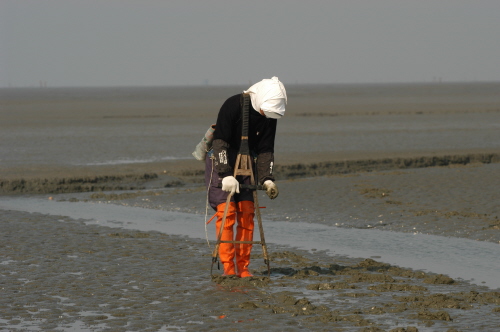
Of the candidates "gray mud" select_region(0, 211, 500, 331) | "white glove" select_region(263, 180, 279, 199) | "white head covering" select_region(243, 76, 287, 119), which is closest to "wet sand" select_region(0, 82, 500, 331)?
"gray mud" select_region(0, 211, 500, 331)

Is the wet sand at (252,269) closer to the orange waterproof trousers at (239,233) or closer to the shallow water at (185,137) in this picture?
the orange waterproof trousers at (239,233)

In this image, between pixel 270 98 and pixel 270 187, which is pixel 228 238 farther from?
pixel 270 98

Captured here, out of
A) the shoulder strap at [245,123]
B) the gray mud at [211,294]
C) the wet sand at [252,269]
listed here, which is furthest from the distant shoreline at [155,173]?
the shoulder strap at [245,123]

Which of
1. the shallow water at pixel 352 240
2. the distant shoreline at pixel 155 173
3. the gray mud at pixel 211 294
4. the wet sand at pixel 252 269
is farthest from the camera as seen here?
the distant shoreline at pixel 155 173

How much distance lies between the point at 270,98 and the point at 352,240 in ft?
11.4

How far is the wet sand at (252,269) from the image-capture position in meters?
6.43

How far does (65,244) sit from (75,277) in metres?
1.98

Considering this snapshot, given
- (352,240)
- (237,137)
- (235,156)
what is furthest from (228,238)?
(352,240)

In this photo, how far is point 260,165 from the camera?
25.8 ft

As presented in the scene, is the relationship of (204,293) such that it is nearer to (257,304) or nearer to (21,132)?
(257,304)

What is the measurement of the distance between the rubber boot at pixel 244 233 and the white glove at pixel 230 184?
35 cm

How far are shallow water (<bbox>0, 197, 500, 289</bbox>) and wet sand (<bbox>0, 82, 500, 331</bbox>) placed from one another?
0.34 meters

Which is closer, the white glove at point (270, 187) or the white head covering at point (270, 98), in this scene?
the white head covering at point (270, 98)

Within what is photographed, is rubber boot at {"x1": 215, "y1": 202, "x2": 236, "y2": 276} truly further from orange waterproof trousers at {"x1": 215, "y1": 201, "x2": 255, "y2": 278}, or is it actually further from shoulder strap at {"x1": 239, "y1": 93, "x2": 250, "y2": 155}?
shoulder strap at {"x1": 239, "y1": 93, "x2": 250, "y2": 155}
